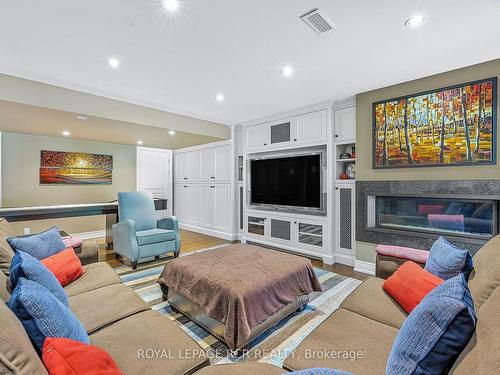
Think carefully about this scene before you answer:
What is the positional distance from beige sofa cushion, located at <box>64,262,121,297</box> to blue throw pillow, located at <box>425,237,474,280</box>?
231 centimetres

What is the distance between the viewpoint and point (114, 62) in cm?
256

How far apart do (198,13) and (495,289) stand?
7.60 feet

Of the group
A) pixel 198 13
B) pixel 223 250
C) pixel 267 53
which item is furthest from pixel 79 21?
pixel 223 250

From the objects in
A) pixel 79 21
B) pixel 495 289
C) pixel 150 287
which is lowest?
pixel 150 287

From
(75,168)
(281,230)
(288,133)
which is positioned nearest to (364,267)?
(281,230)

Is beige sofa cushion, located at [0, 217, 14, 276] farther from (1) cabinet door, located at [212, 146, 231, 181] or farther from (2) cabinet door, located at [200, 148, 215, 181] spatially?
(2) cabinet door, located at [200, 148, 215, 181]

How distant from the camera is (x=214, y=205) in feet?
18.7

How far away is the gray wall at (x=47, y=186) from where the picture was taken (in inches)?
178

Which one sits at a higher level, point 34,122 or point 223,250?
point 34,122

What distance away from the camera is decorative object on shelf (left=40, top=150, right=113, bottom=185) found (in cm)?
492

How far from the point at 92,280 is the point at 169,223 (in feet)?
6.73

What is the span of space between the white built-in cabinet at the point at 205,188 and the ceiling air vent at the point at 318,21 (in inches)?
138

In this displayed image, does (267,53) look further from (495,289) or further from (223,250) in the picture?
(495,289)

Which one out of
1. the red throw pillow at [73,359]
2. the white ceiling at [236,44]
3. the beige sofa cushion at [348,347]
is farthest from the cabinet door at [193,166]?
the red throw pillow at [73,359]
